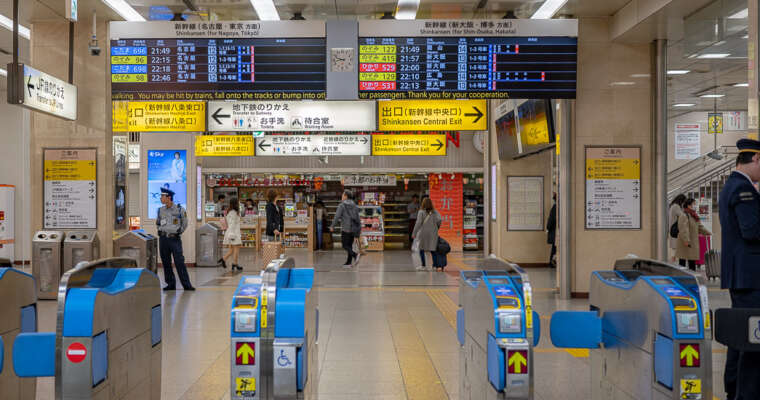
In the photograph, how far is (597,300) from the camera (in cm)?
364

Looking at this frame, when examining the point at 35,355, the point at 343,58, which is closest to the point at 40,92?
the point at 343,58

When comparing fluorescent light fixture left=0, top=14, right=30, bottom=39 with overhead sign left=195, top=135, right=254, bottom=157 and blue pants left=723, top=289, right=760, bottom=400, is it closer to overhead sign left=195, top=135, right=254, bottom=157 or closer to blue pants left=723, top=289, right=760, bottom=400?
overhead sign left=195, top=135, right=254, bottom=157

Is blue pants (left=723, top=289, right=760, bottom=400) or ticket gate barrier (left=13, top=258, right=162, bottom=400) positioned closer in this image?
ticket gate barrier (left=13, top=258, right=162, bottom=400)

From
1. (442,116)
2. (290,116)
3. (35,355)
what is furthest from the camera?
(290,116)

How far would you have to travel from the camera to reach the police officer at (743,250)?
11.1 feet

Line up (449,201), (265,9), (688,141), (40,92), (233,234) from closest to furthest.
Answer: (40,92)
(265,9)
(233,234)
(688,141)
(449,201)

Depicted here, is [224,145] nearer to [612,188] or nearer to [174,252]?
[174,252]

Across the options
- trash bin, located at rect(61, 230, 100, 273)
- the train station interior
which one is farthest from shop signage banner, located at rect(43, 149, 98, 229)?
trash bin, located at rect(61, 230, 100, 273)

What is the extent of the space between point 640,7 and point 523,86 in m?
1.80

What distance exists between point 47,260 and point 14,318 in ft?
16.0

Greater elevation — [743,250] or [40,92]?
[40,92]

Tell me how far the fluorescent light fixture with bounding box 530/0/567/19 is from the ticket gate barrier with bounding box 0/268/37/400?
6.45m

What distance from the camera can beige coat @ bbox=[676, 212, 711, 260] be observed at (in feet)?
33.0

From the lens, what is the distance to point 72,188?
785 cm
